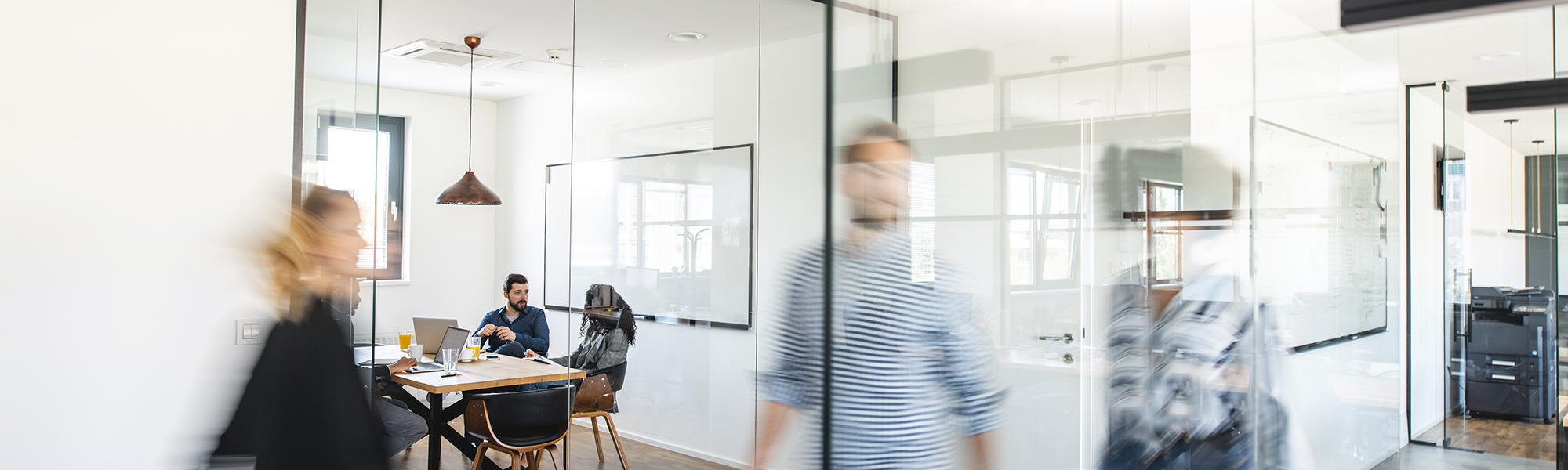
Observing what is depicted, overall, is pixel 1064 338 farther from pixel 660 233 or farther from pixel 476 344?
pixel 476 344

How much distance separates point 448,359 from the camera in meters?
2.46

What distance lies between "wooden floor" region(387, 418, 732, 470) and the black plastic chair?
0.03 meters

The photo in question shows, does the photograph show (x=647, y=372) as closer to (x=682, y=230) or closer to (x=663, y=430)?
(x=663, y=430)

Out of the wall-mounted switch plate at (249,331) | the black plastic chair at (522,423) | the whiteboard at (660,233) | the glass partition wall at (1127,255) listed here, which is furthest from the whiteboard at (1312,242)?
the wall-mounted switch plate at (249,331)

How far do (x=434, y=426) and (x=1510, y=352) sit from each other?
261cm

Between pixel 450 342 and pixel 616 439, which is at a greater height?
pixel 450 342

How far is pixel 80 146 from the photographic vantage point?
2141 mm

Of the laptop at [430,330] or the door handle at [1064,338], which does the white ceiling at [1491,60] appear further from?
the laptop at [430,330]

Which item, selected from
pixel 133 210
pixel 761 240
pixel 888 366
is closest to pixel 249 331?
pixel 133 210

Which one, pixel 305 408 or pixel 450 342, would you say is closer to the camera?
pixel 305 408

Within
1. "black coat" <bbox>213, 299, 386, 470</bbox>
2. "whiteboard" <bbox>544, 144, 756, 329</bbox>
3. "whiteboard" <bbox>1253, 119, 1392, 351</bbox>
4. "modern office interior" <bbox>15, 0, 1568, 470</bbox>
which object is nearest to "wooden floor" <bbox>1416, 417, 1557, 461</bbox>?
"modern office interior" <bbox>15, 0, 1568, 470</bbox>

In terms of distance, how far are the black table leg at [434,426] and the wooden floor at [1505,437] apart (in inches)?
98.2

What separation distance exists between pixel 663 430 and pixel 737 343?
48cm

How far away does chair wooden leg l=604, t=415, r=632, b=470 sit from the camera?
9.18 feet
